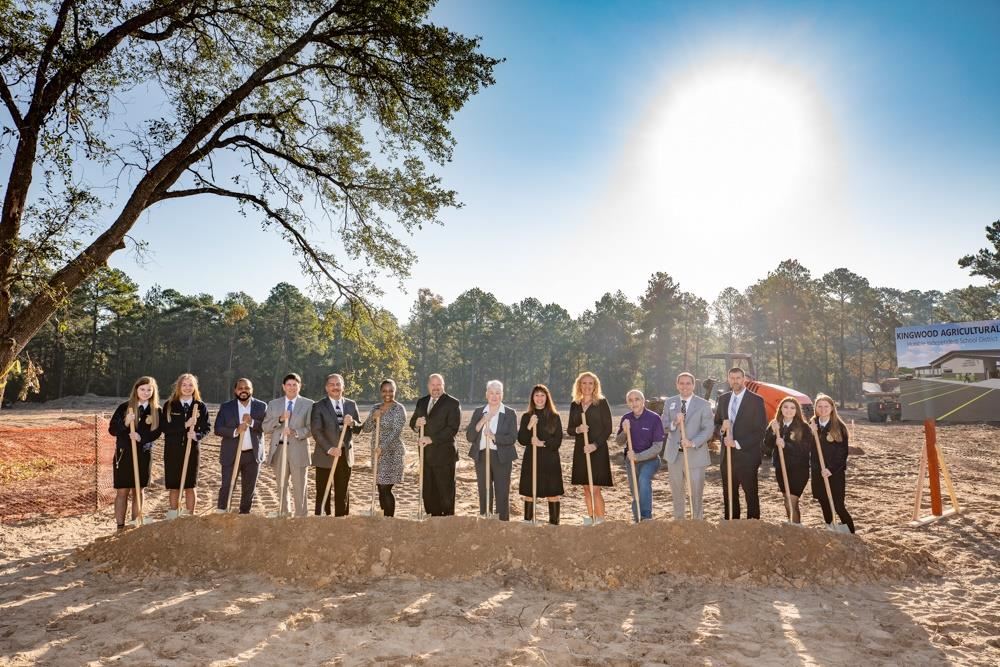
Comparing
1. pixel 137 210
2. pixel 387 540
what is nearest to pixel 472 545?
pixel 387 540

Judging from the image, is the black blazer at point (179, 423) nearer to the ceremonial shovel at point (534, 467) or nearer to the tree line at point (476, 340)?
the ceremonial shovel at point (534, 467)

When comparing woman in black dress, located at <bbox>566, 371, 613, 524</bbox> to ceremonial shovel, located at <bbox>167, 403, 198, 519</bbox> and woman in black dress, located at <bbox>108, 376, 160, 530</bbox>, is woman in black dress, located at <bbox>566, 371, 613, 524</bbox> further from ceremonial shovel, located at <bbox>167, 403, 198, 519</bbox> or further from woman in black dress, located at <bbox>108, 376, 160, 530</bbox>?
woman in black dress, located at <bbox>108, 376, 160, 530</bbox>

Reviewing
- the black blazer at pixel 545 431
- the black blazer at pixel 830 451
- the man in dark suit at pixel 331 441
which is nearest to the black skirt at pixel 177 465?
the man in dark suit at pixel 331 441

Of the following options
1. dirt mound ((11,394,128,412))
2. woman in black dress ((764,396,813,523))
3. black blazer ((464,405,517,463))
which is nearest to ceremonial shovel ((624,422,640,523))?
black blazer ((464,405,517,463))

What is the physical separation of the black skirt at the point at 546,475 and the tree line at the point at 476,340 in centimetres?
2849

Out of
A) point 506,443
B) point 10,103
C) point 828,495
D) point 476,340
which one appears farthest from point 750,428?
point 476,340

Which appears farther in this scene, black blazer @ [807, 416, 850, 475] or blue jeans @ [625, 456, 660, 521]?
blue jeans @ [625, 456, 660, 521]

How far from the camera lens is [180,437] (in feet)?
20.5

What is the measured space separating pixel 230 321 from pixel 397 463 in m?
43.9

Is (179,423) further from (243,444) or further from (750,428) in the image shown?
(750,428)

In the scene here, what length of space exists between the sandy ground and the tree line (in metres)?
28.6

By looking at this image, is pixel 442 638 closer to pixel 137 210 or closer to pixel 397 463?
pixel 397 463

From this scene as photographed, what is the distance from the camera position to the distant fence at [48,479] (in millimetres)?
7605

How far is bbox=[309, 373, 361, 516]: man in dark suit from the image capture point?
618cm
